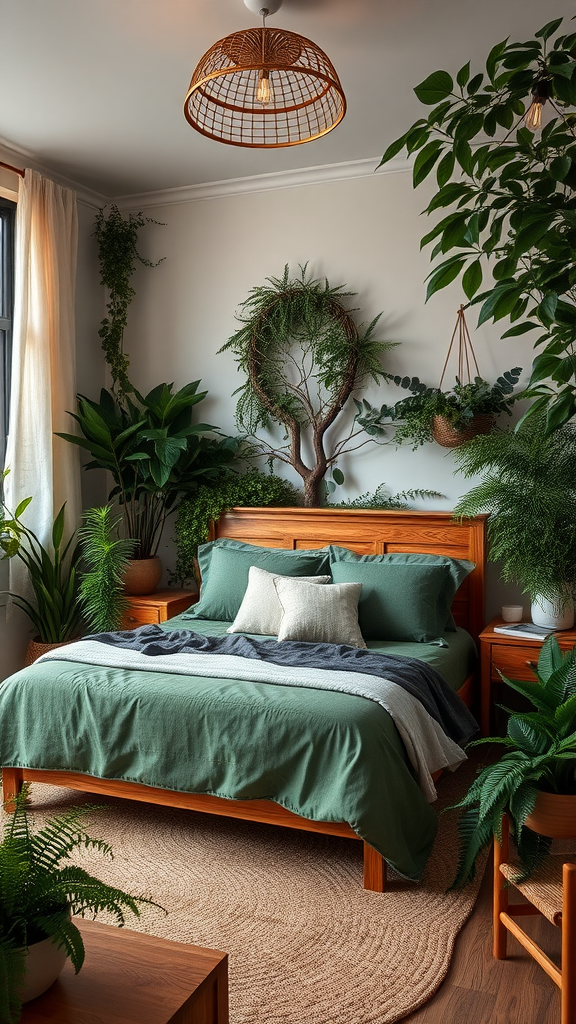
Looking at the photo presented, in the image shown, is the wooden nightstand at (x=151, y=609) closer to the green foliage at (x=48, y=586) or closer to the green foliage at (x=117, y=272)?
the green foliage at (x=48, y=586)

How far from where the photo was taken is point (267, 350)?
471 cm

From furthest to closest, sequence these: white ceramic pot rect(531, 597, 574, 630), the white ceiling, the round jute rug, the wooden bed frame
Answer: white ceramic pot rect(531, 597, 574, 630) → the wooden bed frame → the white ceiling → the round jute rug

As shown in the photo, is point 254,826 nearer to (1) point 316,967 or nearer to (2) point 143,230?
(1) point 316,967

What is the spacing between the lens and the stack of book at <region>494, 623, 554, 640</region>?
364 centimetres

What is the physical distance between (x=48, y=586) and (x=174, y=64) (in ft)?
8.48

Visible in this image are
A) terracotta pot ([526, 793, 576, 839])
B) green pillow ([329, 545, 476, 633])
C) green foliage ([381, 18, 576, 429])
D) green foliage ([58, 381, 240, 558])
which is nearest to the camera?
green foliage ([381, 18, 576, 429])

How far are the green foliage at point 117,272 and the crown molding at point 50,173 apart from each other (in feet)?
0.28

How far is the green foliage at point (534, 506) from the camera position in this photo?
11.9ft

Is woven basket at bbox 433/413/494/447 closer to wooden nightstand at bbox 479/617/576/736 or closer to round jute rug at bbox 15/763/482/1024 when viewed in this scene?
wooden nightstand at bbox 479/617/576/736

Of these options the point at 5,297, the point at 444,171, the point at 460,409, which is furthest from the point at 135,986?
the point at 5,297

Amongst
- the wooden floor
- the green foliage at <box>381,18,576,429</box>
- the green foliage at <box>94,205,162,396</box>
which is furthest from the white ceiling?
the wooden floor

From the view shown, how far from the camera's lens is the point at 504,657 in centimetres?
368

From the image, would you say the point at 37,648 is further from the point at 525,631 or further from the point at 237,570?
the point at 525,631

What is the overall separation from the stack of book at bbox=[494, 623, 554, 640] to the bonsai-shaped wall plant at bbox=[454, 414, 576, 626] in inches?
5.6
